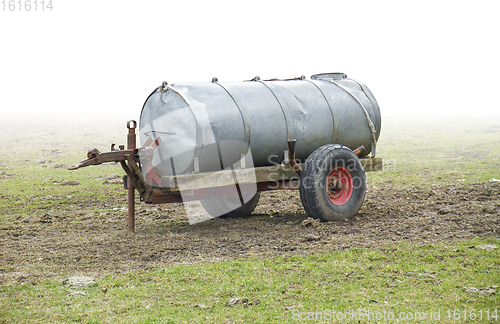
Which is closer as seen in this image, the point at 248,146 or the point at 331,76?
the point at 248,146

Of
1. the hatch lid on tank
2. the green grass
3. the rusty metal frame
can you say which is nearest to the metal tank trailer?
the rusty metal frame

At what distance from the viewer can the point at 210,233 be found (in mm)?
7934

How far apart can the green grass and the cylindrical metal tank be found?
1.76 m

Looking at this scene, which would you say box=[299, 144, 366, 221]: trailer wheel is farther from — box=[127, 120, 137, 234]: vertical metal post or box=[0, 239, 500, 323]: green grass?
box=[127, 120, 137, 234]: vertical metal post

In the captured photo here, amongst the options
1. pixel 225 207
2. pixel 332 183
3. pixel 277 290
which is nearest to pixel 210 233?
pixel 225 207

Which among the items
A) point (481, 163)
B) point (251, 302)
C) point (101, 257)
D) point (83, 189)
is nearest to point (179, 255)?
point (101, 257)

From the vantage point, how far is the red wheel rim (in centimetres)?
817

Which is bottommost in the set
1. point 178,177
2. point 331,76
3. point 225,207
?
point 225,207

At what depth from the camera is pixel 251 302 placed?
5246 mm

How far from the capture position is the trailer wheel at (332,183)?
307 inches

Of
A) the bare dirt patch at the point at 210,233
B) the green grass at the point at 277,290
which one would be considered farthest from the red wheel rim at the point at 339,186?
the green grass at the point at 277,290

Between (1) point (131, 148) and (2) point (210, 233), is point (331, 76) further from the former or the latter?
(1) point (131, 148)

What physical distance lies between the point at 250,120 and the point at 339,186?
167cm

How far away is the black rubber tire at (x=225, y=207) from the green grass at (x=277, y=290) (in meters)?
2.51
